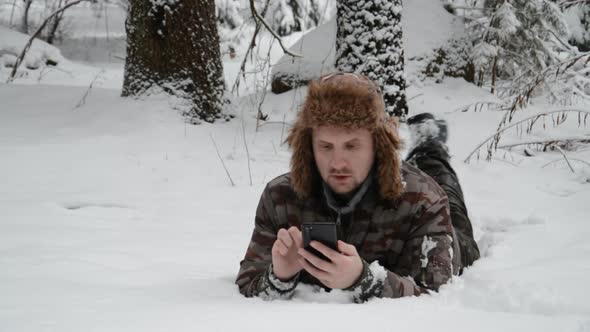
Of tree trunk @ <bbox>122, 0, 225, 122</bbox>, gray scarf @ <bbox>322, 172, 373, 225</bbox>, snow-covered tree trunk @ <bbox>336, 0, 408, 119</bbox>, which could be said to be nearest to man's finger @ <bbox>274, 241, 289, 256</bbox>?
gray scarf @ <bbox>322, 172, 373, 225</bbox>

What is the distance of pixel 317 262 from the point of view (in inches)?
68.3

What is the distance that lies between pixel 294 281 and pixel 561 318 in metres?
0.89

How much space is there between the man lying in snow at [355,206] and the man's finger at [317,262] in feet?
0.11

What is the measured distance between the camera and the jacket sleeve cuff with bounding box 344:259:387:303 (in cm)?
179

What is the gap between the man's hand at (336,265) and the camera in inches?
67.7

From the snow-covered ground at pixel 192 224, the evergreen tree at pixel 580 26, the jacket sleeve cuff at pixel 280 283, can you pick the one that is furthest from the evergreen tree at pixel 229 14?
the jacket sleeve cuff at pixel 280 283

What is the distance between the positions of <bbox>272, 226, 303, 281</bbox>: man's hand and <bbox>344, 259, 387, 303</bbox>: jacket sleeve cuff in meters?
0.22

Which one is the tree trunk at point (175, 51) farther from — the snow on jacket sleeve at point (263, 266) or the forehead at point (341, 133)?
the forehead at point (341, 133)

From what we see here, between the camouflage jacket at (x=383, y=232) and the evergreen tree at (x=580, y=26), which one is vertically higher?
the evergreen tree at (x=580, y=26)

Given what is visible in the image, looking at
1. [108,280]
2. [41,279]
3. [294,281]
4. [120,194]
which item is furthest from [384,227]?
[120,194]

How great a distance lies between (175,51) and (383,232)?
3.75 m

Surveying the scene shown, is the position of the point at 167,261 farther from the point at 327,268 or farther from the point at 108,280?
the point at 327,268

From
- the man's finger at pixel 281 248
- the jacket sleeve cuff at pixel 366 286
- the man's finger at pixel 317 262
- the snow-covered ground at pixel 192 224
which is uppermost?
the man's finger at pixel 317 262

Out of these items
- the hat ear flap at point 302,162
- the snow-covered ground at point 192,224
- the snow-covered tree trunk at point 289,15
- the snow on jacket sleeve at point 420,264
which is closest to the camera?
the snow-covered ground at point 192,224
